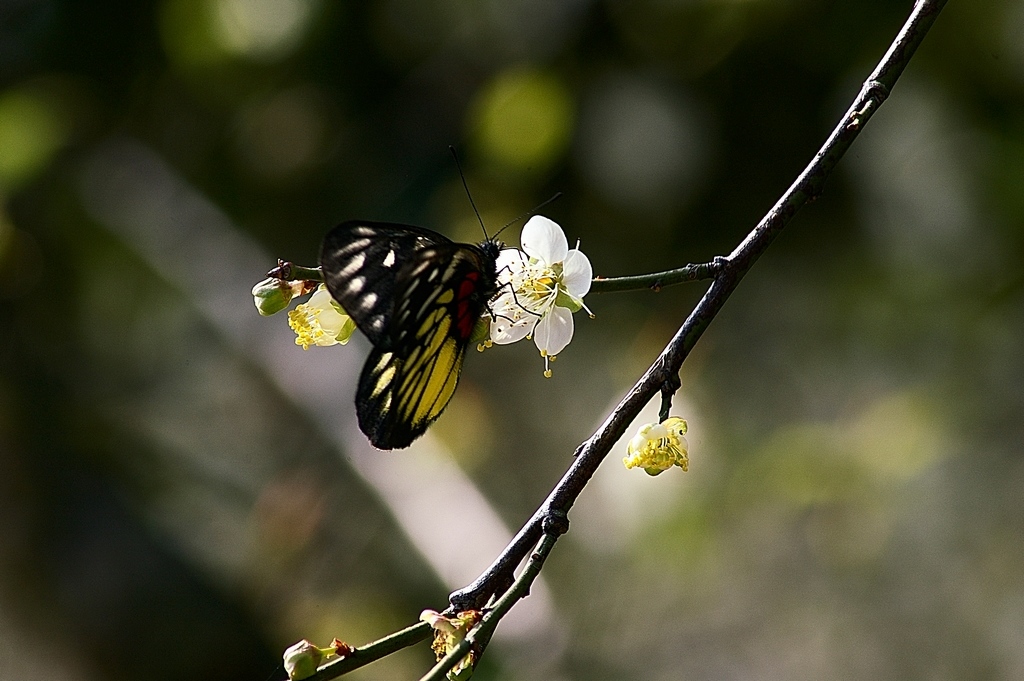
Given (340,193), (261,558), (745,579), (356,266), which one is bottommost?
(745,579)

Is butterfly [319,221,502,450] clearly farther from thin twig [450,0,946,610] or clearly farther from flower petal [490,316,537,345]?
thin twig [450,0,946,610]

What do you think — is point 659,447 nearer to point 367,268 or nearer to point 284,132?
point 367,268

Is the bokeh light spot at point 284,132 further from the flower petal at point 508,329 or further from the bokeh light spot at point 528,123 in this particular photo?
the flower petal at point 508,329

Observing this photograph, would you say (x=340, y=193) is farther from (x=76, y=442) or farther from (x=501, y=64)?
(x=76, y=442)

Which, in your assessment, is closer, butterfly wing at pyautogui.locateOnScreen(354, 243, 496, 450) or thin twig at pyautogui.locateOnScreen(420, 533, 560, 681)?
thin twig at pyautogui.locateOnScreen(420, 533, 560, 681)

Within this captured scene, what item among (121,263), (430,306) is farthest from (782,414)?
(121,263)

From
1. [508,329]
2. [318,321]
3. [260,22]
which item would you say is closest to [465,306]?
[508,329]

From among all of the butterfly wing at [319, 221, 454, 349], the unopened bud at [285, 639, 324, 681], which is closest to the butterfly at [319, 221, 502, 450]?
the butterfly wing at [319, 221, 454, 349]
